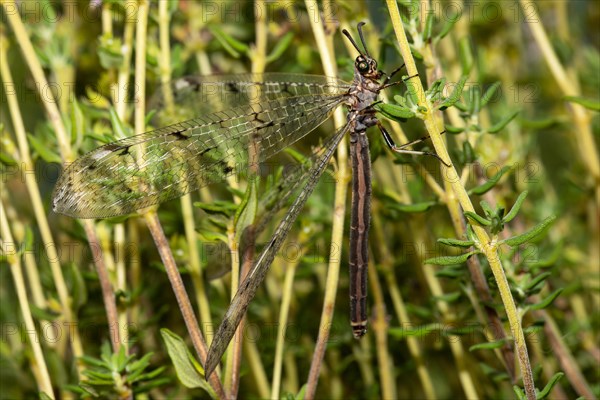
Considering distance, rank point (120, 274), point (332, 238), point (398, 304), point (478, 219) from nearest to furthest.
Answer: point (478, 219) → point (332, 238) → point (120, 274) → point (398, 304)

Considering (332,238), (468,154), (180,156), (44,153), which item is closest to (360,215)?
(332,238)

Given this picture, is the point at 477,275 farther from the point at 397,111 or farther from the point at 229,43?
the point at 229,43

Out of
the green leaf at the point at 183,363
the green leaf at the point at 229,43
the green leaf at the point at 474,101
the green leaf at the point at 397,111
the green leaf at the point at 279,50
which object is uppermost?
the green leaf at the point at 229,43

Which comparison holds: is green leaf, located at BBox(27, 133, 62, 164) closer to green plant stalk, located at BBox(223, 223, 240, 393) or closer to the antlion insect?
the antlion insect

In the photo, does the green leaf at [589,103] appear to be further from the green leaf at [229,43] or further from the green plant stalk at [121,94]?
the green plant stalk at [121,94]

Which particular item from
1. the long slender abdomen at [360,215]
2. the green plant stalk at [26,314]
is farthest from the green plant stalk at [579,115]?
the green plant stalk at [26,314]

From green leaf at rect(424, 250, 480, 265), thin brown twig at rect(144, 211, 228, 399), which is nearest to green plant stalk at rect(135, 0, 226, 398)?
thin brown twig at rect(144, 211, 228, 399)

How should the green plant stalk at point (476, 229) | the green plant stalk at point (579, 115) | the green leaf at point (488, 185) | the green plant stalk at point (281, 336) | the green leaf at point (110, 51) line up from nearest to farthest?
the green plant stalk at point (476, 229), the green leaf at point (488, 185), the green plant stalk at point (281, 336), the green leaf at point (110, 51), the green plant stalk at point (579, 115)
